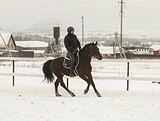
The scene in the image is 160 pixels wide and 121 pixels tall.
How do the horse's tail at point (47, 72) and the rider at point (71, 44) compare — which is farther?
the horse's tail at point (47, 72)

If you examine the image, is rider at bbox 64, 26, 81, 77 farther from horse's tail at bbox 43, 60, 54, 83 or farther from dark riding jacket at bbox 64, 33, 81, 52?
horse's tail at bbox 43, 60, 54, 83

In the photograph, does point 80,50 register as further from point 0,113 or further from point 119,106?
point 0,113

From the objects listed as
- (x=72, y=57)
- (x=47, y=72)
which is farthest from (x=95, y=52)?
(x=47, y=72)

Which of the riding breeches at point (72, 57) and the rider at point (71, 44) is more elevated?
the rider at point (71, 44)

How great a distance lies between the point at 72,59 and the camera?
39.3 ft

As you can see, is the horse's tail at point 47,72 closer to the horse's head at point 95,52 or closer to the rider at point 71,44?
the rider at point 71,44

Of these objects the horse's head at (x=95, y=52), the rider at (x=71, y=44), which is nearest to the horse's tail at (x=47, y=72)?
the rider at (x=71, y=44)

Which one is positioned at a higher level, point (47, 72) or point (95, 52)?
point (95, 52)

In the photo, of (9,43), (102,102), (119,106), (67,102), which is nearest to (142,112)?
(119,106)

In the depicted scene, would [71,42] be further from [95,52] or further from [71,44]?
[95,52]

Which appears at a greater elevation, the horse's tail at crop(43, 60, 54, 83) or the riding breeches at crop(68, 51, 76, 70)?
the riding breeches at crop(68, 51, 76, 70)

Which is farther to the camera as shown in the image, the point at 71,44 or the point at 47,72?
the point at 47,72

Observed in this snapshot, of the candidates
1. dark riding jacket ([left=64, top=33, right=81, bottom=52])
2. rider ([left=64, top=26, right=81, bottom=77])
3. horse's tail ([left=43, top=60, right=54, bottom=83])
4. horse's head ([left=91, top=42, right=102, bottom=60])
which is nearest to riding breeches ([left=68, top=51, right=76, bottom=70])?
rider ([left=64, top=26, right=81, bottom=77])

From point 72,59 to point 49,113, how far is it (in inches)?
157
